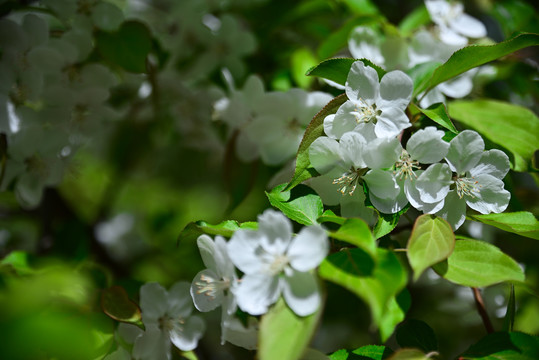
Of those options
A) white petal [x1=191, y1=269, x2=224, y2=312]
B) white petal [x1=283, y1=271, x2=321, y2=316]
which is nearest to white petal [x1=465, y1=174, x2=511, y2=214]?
white petal [x1=283, y1=271, x2=321, y2=316]

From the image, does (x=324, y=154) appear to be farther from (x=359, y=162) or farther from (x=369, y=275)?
(x=369, y=275)

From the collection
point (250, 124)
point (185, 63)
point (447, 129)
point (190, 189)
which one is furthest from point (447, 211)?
point (190, 189)

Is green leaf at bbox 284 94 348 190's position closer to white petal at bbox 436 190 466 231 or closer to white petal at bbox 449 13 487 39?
white petal at bbox 436 190 466 231

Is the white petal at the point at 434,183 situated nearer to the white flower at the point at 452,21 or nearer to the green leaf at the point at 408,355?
the green leaf at the point at 408,355

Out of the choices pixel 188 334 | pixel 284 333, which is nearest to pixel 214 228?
pixel 284 333

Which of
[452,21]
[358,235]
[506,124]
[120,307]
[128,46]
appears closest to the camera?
Answer: [358,235]

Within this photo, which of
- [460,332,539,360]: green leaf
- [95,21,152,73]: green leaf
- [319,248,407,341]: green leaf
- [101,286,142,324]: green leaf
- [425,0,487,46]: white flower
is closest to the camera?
[319,248,407,341]: green leaf
